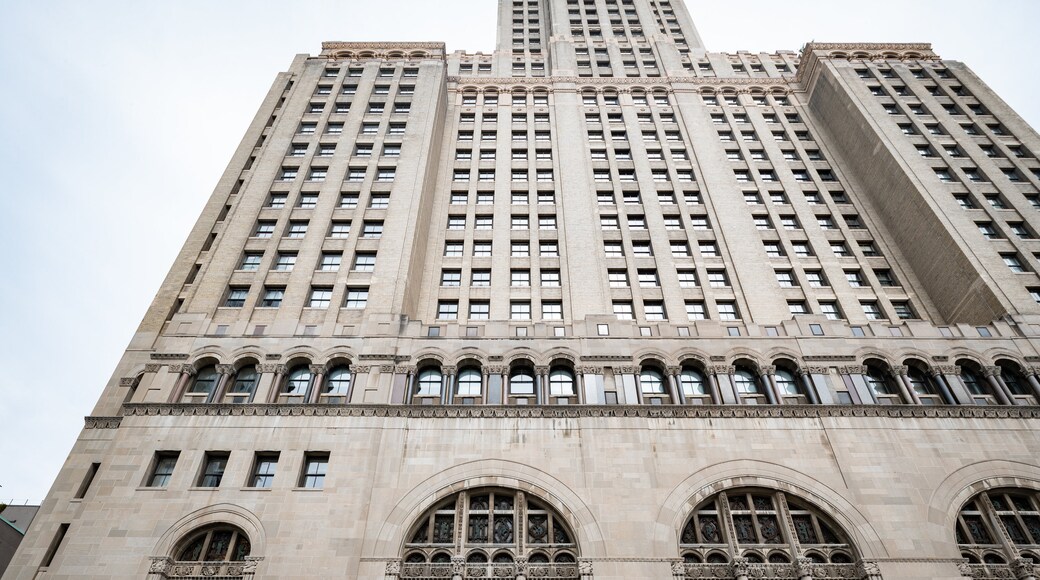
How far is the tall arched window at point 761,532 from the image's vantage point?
24297 millimetres

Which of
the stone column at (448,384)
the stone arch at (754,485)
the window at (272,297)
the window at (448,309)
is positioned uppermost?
the window at (448,309)

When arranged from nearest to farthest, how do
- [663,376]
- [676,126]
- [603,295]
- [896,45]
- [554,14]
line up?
[663,376], [603,295], [676,126], [896,45], [554,14]

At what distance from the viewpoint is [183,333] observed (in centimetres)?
3103

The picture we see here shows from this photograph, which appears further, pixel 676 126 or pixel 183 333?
pixel 676 126

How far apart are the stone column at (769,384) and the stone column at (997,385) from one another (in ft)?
33.0

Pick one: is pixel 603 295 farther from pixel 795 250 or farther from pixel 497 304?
pixel 795 250

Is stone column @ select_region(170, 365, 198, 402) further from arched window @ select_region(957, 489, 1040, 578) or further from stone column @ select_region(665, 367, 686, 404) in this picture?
arched window @ select_region(957, 489, 1040, 578)

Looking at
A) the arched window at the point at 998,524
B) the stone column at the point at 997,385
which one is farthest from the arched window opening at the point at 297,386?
the stone column at the point at 997,385

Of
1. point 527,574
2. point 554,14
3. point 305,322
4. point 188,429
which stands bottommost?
point 527,574

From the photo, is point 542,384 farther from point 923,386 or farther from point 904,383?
point 923,386

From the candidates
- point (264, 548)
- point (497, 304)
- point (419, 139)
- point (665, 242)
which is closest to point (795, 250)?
point (665, 242)

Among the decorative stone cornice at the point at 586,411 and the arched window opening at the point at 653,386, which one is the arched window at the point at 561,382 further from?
the arched window opening at the point at 653,386

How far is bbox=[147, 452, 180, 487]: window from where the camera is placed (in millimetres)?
25797

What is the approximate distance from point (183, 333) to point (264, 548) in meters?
13.0
